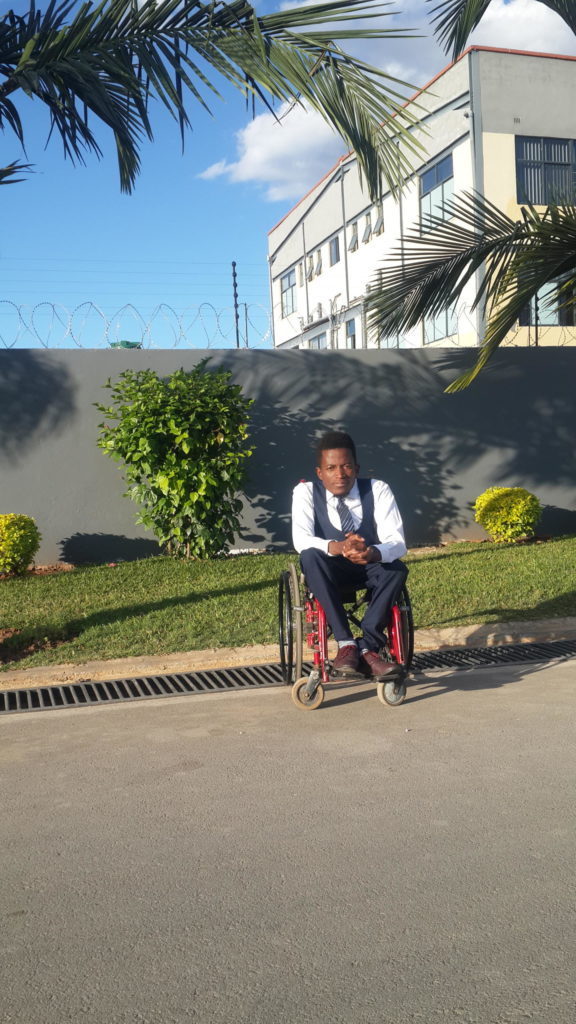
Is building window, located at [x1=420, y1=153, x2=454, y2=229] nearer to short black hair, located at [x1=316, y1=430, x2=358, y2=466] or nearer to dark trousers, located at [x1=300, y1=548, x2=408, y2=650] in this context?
short black hair, located at [x1=316, y1=430, x2=358, y2=466]

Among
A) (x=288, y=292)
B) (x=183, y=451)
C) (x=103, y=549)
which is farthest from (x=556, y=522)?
(x=288, y=292)

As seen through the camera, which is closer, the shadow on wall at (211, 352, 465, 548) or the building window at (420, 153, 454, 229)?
the shadow on wall at (211, 352, 465, 548)

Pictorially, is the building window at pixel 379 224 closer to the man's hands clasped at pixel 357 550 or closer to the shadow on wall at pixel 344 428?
the shadow on wall at pixel 344 428

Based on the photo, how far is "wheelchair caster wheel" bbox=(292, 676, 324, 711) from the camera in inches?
221

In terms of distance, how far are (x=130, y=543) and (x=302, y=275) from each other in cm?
2818

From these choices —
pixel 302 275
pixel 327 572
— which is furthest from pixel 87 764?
pixel 302 275

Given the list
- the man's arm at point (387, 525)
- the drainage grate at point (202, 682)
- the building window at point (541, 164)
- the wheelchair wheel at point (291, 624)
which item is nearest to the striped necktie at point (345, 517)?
the man's arm at point (387, 525)

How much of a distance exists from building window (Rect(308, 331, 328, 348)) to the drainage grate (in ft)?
96.5

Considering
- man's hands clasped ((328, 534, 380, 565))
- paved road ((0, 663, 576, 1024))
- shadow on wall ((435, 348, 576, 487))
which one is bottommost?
paved road ((0, 663, 576, 1024))

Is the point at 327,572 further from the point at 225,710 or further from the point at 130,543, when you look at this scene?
the point at 130,543

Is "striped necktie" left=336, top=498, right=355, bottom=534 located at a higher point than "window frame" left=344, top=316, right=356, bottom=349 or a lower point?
lower

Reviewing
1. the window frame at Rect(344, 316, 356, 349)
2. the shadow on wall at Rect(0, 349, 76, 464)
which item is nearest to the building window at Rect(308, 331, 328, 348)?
the window frame at Rect(344, 316, 356, 349)

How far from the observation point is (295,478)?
1195 cm

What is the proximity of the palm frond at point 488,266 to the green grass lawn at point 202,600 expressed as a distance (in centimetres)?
227
